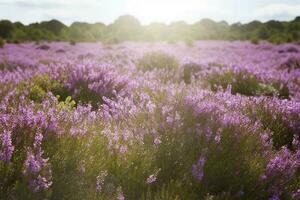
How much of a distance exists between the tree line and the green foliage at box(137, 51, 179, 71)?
1459 cm

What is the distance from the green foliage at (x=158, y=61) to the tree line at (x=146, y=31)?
47.9 feet

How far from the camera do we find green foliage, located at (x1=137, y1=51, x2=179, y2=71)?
1074cm

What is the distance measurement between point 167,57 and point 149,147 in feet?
27.1

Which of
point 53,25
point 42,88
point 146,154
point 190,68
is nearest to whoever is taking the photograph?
point 146,154

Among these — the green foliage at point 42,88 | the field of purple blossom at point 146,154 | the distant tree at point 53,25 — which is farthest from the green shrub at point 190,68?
the distant tree at point 53,25

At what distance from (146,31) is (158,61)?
217 feet

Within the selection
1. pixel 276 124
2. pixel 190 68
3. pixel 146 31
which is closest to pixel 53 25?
pixel 146 31

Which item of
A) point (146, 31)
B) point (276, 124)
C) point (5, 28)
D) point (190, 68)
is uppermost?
point (276, 124)

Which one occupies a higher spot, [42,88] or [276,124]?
[42,88]

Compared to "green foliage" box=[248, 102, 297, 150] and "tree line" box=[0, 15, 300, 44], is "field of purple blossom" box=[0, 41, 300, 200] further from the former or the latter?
"tree line" box=[0, 15, 300, 44]

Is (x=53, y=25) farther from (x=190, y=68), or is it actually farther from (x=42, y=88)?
(x=42, y=88)

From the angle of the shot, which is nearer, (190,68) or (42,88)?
(42,88)

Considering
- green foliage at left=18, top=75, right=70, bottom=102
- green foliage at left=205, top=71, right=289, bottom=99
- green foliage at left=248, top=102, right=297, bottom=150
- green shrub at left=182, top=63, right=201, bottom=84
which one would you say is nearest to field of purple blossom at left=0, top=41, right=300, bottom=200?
green foliage at left=248, top=102, right=297, bottom=150

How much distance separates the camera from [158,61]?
36.4 ft
